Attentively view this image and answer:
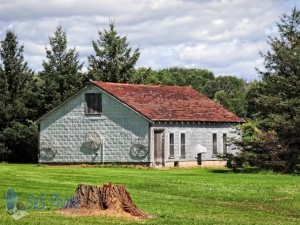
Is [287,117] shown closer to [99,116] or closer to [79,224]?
[99,116]

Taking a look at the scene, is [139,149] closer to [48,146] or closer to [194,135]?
[194,135]

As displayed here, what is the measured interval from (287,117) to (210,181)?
1227cm

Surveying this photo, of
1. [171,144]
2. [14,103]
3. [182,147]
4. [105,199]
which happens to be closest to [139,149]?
[171,144]

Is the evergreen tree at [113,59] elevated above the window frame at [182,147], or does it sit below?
above

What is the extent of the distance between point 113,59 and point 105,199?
53.4 meters

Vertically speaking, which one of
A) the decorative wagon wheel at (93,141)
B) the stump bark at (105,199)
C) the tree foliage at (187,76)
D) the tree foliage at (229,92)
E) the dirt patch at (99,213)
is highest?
the tree foliage at (187,76)

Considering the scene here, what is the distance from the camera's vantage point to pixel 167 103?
52.3m

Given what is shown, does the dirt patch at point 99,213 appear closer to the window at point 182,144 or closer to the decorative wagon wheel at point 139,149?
the decorative wagon wheel at point 139,149

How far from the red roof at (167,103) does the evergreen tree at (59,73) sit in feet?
39.7

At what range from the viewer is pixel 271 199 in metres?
27.9

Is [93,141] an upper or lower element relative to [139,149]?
upper

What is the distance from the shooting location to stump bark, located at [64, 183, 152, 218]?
66.4 feet

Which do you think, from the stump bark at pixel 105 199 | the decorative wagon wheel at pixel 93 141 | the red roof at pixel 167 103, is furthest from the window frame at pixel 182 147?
the stump bark at pixel 105 199

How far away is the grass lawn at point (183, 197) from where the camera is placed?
2017cm
